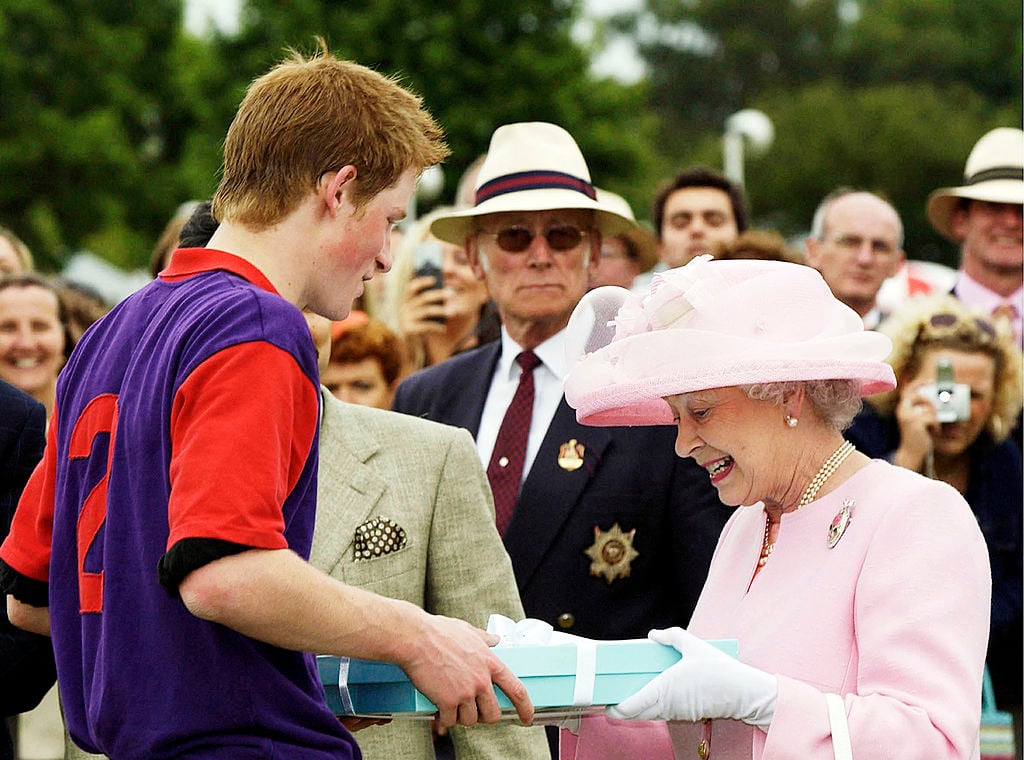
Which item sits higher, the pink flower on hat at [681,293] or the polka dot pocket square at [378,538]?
the pink flower on hat at [681,293]

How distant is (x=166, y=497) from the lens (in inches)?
104

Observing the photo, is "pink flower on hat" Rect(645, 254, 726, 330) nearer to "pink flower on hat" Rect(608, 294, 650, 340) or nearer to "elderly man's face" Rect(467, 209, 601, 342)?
"pink flower on hat" Rect(608, 294, 650, 340)

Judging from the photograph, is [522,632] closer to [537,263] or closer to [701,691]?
[701,691]

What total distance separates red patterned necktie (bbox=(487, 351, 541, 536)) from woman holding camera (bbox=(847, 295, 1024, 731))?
5.30 ft

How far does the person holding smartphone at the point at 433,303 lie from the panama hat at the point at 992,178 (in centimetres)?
237

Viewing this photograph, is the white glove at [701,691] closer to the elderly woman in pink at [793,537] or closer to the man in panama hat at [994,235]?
the elderly woman in pink at [793,537]

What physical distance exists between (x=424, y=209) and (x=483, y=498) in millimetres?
22070

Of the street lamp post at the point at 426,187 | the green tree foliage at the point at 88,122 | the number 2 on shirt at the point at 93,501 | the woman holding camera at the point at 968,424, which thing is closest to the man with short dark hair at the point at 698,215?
the street lamp post at the point at 426,187

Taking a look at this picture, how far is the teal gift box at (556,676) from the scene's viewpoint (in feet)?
9.64

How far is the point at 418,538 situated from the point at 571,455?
94 centimetres

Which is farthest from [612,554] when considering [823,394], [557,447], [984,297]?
[984,297]

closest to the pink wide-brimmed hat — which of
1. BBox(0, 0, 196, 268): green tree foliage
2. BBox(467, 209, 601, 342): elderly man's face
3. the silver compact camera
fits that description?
BBox(467, 209, 601, 342): elderly man's face

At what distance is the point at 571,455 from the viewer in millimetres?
4762

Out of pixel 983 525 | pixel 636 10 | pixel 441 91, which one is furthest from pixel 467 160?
pixel 636 10
